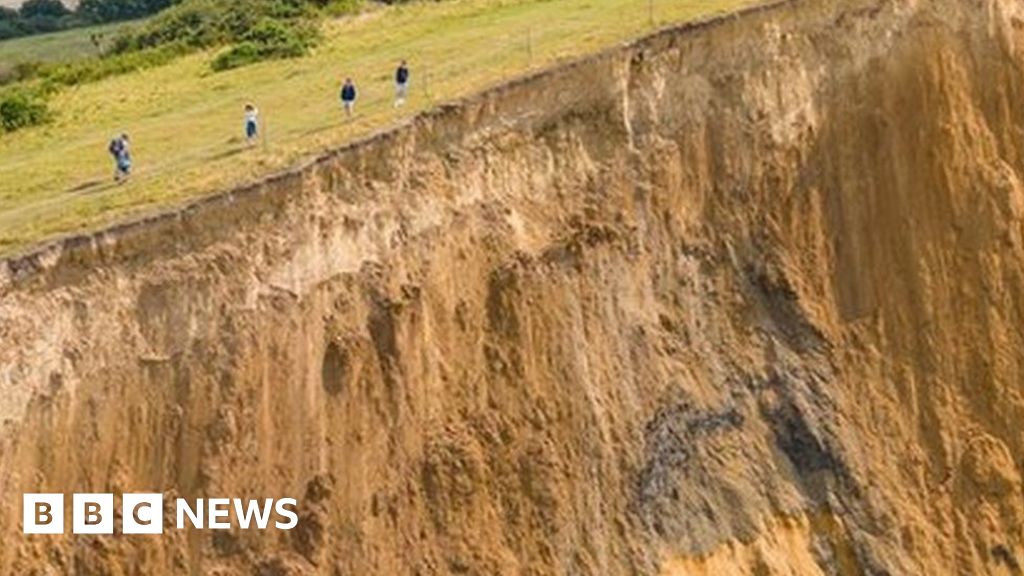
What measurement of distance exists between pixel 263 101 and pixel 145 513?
9697mm

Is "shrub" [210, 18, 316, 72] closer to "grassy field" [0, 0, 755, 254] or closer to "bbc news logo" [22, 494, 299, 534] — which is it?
"grassy field" [0, 0, 755, 254]

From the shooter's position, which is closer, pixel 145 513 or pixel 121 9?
pixel 145 513

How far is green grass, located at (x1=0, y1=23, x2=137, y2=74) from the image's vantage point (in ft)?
161

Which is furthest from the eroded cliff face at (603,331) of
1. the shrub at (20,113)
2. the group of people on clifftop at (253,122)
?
the shrub at (20,113)

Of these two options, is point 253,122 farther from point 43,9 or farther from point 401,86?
point 43,9

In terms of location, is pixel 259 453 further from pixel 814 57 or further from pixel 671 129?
pixel 814 57

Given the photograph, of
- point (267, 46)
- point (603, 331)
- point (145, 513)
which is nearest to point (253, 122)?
point (603, 331)

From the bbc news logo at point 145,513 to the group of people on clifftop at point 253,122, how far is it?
5.52 meters

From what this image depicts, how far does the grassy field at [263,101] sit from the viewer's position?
907 inches

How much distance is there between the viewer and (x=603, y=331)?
941 inches

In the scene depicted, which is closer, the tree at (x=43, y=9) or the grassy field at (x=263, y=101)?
the grassy field at (x=263, y=101)

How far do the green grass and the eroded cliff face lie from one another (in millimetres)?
25522

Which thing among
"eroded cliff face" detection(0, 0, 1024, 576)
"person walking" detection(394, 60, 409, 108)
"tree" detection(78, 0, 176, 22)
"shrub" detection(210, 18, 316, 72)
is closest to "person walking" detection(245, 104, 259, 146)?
"person walking" detection(394, 60, 409, 108)

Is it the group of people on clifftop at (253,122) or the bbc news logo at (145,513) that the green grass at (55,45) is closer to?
the group of people on clifftop at (253,122)
